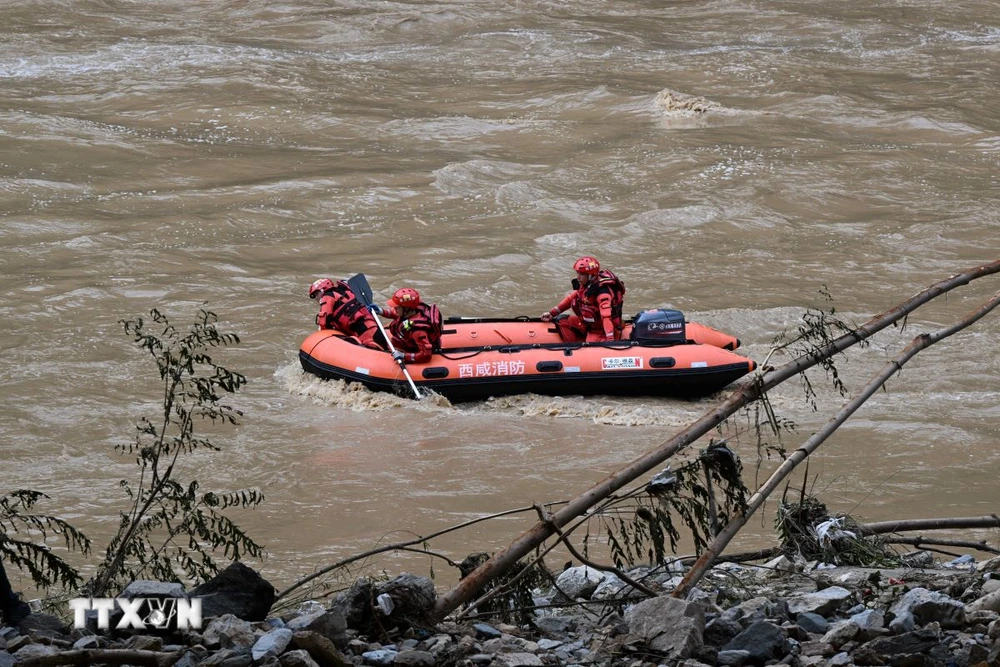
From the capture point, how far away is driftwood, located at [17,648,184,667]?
11.4 ft

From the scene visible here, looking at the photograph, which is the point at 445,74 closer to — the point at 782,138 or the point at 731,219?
the point at 782,138

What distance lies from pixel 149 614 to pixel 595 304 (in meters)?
8.23

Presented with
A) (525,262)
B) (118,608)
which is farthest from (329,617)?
(525,262)

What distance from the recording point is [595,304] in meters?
11.8

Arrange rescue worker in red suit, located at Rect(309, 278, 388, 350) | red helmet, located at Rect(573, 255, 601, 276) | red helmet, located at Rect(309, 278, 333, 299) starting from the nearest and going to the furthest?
red helmet, located at Rect(573, 255, 601, 276) < rescue worker in red suit, located at Rect(309, 278, 388, 350) < red helmet, located at Rect(309, 278, 333, 299)

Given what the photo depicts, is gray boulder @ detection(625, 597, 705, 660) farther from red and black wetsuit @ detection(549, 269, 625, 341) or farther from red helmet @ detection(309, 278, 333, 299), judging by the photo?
red helmet @ detection(309, 278, 333, 299)

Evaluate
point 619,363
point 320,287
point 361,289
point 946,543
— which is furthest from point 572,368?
point 946,543

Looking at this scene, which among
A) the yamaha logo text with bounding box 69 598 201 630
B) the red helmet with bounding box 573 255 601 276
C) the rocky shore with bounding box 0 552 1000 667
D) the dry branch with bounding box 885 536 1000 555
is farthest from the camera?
the red helmet with bounding box 573 255 601 276

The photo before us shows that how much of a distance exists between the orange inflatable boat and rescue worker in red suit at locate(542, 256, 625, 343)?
324 mm

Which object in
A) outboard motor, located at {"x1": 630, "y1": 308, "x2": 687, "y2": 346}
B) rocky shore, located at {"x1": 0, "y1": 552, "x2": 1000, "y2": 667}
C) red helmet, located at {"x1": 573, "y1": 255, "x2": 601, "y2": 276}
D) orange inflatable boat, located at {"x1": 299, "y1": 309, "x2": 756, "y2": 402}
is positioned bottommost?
orange inflatable boat, located at {"x1": 299, "y1": 309, "x2": 756, "y2": 402}

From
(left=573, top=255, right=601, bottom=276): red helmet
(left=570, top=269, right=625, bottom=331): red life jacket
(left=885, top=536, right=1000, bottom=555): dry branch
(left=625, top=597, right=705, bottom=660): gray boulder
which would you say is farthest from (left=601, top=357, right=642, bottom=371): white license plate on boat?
(left=625, top=597, right=705, bottom=660): gray boulder

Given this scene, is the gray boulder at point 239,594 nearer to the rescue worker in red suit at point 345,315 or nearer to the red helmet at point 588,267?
the red helmet at point 588,267

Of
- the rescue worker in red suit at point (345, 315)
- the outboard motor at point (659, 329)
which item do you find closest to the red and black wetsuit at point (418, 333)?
the rescue worker in red suit at point (345, 315)

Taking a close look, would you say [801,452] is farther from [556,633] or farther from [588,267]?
[588,267]
